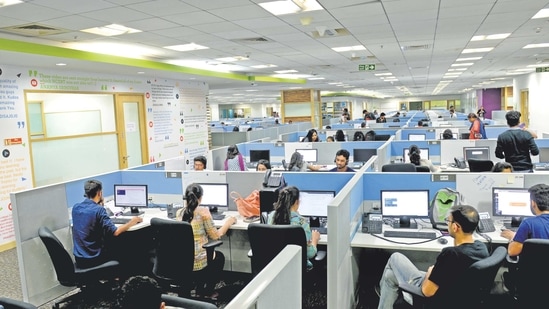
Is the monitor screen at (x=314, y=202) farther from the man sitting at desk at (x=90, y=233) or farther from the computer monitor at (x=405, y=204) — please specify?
the man sitting at desk at (x=90, y=233)

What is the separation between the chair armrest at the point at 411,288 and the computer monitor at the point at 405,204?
3.52ft

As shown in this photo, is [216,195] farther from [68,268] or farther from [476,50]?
[476,50]

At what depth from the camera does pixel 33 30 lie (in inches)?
177

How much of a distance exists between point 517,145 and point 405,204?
2142mm

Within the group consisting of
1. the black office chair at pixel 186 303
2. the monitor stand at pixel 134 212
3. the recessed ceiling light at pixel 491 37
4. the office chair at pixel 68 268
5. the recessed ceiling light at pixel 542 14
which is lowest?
the office chair at pixel 68 268

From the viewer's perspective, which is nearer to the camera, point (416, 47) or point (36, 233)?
point (36, 233)

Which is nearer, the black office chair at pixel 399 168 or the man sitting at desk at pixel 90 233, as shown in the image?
the man sitting at desk at pixel 90 233

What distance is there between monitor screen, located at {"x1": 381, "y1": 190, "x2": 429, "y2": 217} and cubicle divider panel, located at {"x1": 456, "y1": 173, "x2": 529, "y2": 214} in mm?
355

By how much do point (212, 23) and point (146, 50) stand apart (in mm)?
2071

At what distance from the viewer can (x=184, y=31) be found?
4832mm

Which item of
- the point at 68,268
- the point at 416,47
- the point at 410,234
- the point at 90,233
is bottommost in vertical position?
the point at 68,268

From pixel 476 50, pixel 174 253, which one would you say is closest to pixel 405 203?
pixel 174 253

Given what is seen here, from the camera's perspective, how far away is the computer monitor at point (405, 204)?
11.7 ft

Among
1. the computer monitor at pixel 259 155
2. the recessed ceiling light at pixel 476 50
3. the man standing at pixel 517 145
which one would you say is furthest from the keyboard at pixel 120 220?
the recessed ceiling light at pixel 476 50
